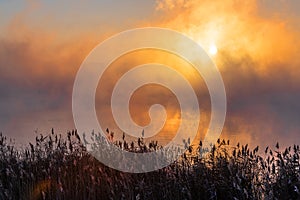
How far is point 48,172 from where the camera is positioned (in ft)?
27.4

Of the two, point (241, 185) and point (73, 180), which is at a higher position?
point (73, 180)

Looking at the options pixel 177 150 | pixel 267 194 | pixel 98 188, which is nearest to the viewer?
pixel 267 194

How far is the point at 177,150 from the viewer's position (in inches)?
348

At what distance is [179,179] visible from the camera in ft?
26.5

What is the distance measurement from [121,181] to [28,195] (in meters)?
1.51

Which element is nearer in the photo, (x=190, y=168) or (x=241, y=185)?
(x=241, y=185)

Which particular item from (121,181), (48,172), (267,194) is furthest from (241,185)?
(48,172)

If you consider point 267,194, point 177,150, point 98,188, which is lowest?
point 267,194

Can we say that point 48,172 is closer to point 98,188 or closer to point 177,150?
point 98,188

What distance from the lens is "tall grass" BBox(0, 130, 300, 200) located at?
7.71m

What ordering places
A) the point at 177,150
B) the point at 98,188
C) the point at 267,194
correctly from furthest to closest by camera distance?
the point at 177,150
the point at 98,188
the point at 267,194

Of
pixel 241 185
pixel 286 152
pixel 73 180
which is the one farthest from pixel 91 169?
pixel 286 152

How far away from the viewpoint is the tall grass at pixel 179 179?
7.71m

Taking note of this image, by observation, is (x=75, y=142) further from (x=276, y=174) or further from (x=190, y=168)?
(x=276, y=174)
